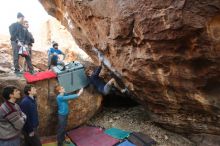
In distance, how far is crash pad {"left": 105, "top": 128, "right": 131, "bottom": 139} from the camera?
8.87m

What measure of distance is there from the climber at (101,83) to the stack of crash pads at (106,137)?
1.24 m

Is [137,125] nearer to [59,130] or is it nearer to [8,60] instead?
[59,130]

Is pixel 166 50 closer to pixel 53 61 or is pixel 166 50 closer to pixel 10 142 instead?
pixel 10 142

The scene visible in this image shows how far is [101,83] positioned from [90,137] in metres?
1.80

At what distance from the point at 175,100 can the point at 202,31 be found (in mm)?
2519

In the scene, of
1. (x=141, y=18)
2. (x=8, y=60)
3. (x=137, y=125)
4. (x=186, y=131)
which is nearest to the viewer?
(x=141, y=18)

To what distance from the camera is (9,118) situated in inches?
230

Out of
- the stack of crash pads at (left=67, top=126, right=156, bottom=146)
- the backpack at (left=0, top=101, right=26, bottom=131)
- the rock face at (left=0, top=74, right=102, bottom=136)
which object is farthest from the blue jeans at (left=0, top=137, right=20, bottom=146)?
the stack of crash pads at (left=67, top=126, right=156, bottom=146)

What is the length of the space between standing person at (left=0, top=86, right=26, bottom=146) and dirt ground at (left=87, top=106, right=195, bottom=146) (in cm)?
406

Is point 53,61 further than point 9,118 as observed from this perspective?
Yes

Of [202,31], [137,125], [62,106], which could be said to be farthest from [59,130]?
[202,31]

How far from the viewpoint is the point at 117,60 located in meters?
7.97

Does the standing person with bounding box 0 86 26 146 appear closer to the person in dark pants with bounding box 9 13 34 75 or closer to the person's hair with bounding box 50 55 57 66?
the person in dark pants with bounding box 9 13 34 75

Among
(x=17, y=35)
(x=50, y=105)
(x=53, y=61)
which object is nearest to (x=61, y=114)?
(x=50, y=105)
